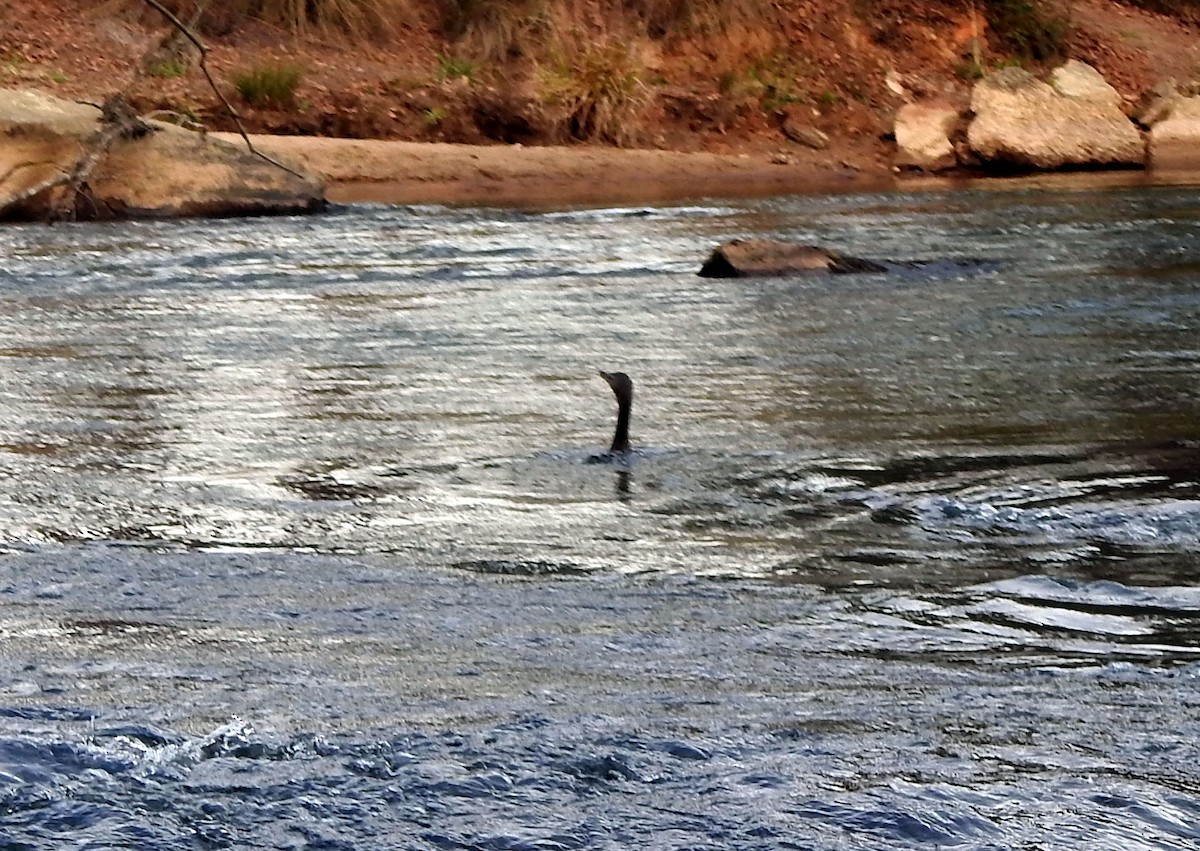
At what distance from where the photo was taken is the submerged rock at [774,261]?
40.2 ft

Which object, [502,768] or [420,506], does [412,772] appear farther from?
[420,506]

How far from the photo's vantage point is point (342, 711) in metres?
3.87

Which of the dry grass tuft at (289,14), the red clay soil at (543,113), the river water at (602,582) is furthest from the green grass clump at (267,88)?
the river water at (602,582)

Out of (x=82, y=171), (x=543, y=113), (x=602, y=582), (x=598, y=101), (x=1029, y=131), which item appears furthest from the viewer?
(x=1029, y=131)

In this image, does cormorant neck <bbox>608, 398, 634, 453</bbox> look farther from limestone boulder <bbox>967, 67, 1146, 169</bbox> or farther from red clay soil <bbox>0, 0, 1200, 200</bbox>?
limestone boulder <bbox>967, 67, 1146, 169</bbox>

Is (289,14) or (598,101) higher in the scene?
(289,14)

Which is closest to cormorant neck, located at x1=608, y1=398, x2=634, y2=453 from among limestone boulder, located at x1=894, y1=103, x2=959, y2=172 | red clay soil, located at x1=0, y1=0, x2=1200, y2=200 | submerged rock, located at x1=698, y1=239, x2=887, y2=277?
submerged rock, located at x1=698, y1=239, x2=887, y2=277

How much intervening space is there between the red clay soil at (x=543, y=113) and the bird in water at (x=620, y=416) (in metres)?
13.2

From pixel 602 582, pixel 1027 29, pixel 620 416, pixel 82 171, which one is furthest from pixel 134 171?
pixel 1027 29

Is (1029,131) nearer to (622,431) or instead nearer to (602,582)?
(622,431)

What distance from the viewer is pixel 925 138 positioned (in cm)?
2308

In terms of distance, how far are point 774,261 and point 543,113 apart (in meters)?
9.96

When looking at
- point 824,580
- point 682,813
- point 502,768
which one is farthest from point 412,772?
point 824,580

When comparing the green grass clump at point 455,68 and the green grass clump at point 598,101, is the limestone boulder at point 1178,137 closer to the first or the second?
the green grass clump at point 598,101
